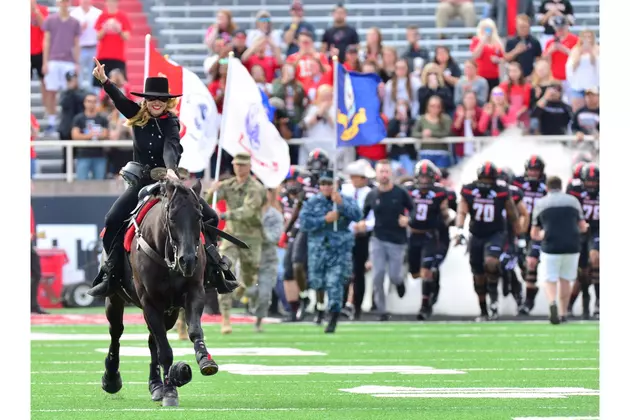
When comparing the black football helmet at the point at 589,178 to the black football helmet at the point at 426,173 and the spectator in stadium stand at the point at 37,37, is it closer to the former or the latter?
the black football helmet at the point at 426,173

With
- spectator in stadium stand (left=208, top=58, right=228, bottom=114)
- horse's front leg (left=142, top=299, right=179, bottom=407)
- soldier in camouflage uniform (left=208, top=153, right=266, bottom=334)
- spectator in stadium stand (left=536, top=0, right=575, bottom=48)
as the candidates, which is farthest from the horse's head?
spectator in stadium stand (left=536, top=0, right=575, bottom=48)

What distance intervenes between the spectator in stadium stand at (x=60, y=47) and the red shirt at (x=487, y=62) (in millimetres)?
6789

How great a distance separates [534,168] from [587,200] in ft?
3.02

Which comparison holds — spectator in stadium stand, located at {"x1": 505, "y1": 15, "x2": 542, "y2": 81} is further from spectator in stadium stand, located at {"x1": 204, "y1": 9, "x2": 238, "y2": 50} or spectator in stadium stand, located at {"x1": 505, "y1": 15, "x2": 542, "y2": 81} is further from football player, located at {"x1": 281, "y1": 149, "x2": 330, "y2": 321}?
football player, located at {"x1": 281, "y1": 149, "x2": 330, "y2": 321}

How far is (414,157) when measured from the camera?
86.6 ft

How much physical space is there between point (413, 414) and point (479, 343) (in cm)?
809

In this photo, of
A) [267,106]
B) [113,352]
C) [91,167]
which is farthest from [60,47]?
[113,352]

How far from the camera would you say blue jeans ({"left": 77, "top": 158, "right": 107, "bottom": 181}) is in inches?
1049

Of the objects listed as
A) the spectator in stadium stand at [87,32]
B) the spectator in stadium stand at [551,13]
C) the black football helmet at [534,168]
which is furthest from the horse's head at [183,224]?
the spectator in stadium stand at [551,13]

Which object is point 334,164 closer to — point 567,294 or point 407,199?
point 407,199

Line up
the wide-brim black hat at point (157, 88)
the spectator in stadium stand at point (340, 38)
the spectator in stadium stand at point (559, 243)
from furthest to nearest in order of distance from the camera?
the spectator in stadium stand at point (340, 38), the spectator in stadium stand at point (559, 243), the wide-brim black hat at point (157, 88)

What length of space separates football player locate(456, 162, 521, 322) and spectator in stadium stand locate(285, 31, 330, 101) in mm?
4304

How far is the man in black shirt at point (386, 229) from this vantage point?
2298 cm
